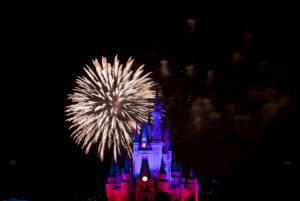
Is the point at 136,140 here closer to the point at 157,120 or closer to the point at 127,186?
the point at 157,120

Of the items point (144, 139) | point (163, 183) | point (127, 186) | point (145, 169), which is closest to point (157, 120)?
point (144, 139)

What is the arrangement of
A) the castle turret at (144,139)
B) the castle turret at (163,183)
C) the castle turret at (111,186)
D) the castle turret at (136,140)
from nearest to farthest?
1. the castle turret at (163,183)
2. the castle turret at (111,186)
3. the castle turret at (144,139)
4. the castle turret at (136,140)

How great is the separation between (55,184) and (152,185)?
73.7ft

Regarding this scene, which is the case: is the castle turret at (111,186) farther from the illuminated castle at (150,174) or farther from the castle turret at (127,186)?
the castle turret at (127,186)

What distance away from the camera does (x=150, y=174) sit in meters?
51.2

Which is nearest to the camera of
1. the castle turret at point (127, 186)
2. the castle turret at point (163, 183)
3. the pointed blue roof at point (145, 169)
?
the castle turret at point (163, 183)

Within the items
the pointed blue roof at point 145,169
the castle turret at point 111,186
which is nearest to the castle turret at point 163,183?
the pointed blue roof at point 145,169

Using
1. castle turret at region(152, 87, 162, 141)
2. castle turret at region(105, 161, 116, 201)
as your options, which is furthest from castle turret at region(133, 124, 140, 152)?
castle turret at region(105, 161, 116, 201)

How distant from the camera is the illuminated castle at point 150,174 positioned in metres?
49.6

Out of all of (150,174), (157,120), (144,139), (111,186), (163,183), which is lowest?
(111,186)

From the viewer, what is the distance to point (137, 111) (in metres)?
44.9

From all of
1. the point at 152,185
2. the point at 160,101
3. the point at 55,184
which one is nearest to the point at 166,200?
the point at 152,185

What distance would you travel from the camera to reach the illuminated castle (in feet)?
163

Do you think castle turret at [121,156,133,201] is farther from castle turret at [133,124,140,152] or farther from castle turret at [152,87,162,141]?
castle turret at [152,87,162,141]
